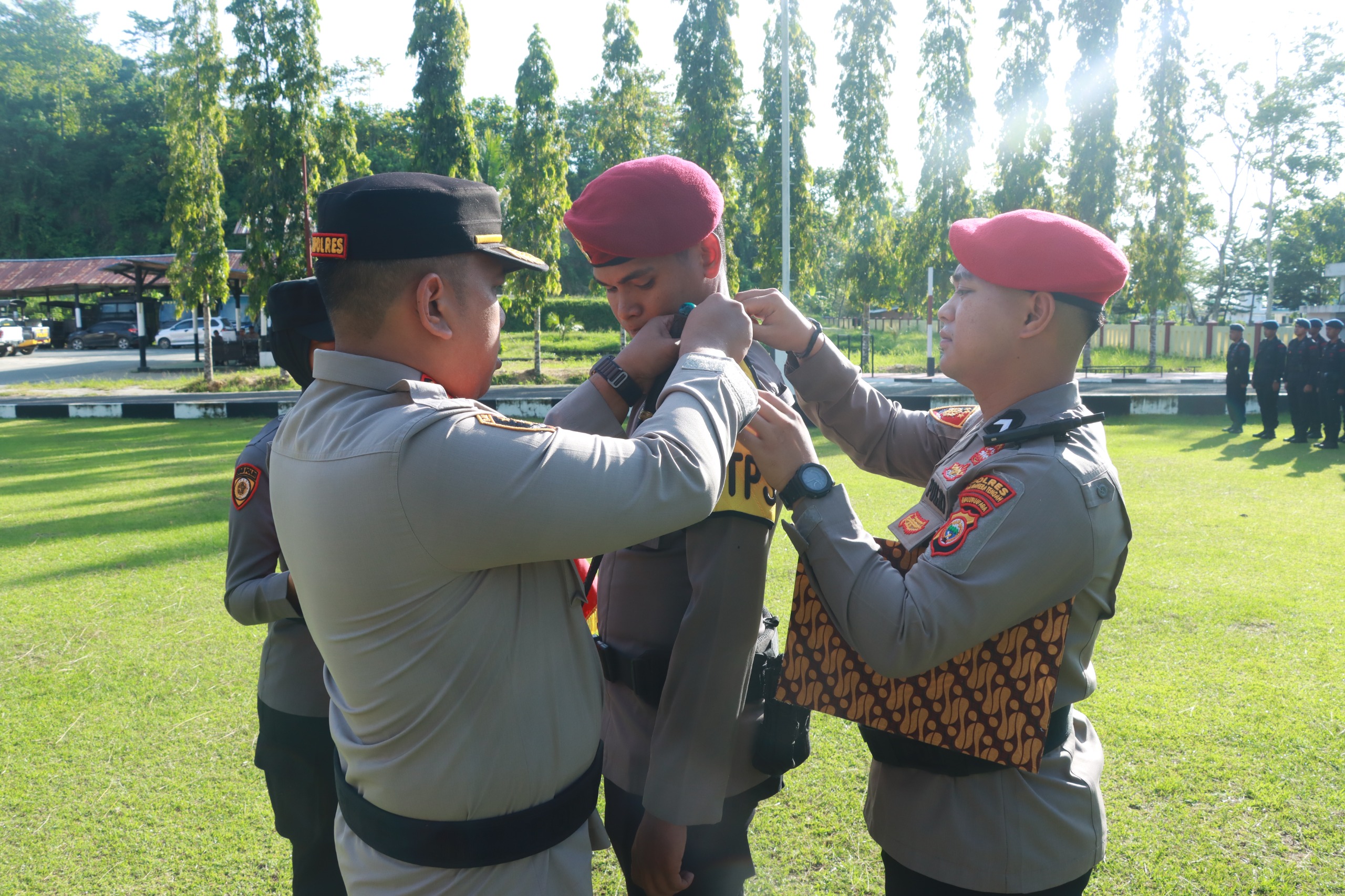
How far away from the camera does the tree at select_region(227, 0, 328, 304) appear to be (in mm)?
21531

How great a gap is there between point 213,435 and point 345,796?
594 inches

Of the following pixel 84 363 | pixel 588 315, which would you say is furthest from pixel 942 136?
pixel 84 363

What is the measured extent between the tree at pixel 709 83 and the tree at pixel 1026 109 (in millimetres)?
8002

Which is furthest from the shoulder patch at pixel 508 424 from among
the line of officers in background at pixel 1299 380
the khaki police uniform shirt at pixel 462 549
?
the line of officers in background at pixel 1299 380

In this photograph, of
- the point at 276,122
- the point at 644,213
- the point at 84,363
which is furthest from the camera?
the point at 84,363

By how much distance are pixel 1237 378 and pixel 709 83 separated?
15.7 meters

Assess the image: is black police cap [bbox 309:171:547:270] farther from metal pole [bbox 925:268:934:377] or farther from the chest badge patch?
metal pole [bbox 925:268:934:377]

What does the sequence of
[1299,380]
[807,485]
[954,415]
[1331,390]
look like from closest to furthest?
1. [807,485]
2. [954,415]
3. [1331,390]
4. [1299,380]

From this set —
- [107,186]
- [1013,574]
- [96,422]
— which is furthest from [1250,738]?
[107,186]

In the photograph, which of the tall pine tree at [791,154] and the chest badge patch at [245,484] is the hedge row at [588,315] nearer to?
the tall pine tree at [791,154]

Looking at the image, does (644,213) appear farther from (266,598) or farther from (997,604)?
(266,598)

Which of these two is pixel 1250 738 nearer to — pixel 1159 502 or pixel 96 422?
pixel 1159 502

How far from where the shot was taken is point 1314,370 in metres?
13.0

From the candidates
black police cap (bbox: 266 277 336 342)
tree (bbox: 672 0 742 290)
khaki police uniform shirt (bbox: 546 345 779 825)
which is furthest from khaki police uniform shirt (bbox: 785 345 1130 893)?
tree (bbox: 672 0 742 290)
